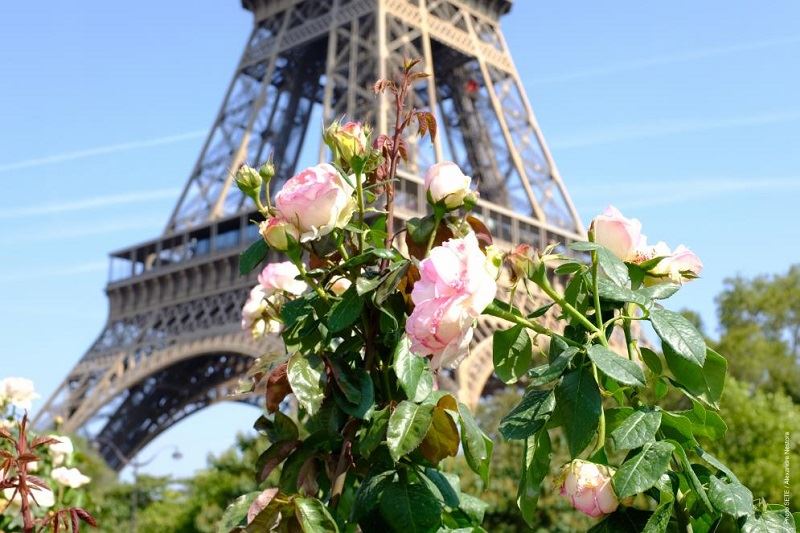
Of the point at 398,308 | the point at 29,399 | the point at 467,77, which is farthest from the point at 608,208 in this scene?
the point at 467,77

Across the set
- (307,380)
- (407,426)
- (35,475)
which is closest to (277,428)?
(307,380)

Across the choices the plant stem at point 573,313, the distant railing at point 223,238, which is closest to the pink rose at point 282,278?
the plant stem at point 573,313

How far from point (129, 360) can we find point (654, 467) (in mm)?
29058

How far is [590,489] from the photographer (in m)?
2.43

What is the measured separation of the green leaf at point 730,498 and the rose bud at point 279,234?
1144 millimetres

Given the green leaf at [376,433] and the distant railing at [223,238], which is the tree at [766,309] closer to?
the distant railing at [223,238]

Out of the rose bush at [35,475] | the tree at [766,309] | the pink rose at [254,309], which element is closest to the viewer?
the pink rose at [254,309]

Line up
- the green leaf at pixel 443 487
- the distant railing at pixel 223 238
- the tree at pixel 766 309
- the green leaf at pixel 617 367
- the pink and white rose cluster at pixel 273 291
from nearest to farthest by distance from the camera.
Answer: the green leaf at pixel 617 367 < the green leaf at pixel 443 487 < the pink and white rose cluster at pixel 273 291 < the distant railing at pixel 223 238 < the tree at pixel 766 309

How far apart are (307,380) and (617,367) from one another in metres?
0.76

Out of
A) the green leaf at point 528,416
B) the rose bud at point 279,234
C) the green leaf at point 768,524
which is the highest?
the rose bud at point 279,234

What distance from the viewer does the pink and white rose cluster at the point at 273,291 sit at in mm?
3246

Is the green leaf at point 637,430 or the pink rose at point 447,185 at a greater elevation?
the pink rose at point 447,185

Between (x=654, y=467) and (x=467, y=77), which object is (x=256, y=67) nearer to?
(x=467, y=77)

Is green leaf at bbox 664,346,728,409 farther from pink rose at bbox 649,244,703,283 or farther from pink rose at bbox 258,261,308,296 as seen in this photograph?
pink rose at bbox 258,261,308,296
